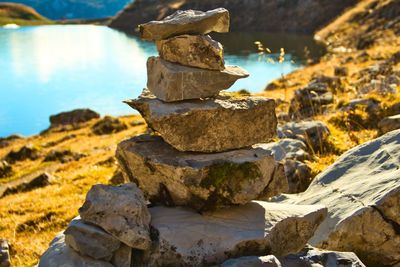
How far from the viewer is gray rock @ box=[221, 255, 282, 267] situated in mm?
8570

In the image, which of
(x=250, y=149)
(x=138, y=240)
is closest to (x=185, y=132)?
(x=250, y=149)

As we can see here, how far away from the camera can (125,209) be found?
9.04 m

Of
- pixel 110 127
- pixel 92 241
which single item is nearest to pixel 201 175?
pixel 92 241

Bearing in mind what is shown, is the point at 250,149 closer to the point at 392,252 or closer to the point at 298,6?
the point at 392,252

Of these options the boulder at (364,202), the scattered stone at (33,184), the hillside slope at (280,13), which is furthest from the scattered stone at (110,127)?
the hillside slope at (280,13)

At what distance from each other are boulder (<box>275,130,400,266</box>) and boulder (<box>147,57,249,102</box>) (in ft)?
11.6

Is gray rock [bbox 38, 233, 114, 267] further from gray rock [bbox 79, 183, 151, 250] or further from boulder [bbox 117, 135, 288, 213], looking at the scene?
boulder [bbox 117, 135, 288, 213]

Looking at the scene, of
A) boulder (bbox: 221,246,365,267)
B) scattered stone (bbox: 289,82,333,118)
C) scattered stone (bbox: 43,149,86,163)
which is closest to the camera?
boulder (bbox: 221,246,365,267)

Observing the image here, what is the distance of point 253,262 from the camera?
28.2ft

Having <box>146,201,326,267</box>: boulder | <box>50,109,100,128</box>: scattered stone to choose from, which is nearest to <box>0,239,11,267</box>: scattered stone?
<box>146,201,326,267</box>: boulder

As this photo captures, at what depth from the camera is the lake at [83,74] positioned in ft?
233

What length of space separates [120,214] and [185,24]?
382 centimetres

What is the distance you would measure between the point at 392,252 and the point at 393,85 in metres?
14.5

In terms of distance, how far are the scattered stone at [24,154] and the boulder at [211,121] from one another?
3539 cm
